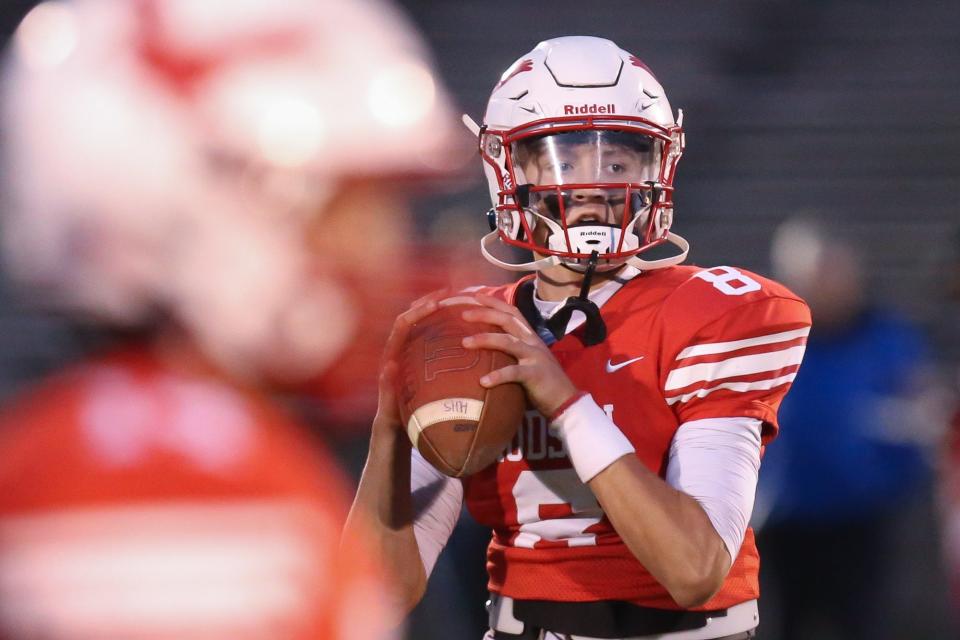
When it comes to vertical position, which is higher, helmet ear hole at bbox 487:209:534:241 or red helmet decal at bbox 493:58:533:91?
red helmet decal at bbox 493:58:533:91

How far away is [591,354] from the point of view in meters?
2.19

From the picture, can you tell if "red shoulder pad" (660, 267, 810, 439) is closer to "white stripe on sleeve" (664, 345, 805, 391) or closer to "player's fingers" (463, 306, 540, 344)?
"white stripe on sleeve" (664, 345, 805, 391)

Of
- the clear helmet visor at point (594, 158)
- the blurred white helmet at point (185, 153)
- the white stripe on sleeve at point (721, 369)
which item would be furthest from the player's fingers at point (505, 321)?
the blurred white helmet at point (185, 153)

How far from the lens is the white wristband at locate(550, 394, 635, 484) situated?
6.39ft

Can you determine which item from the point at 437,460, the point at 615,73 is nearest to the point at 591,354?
the point at 437,460

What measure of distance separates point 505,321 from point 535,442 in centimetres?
26

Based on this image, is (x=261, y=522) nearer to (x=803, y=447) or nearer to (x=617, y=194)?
(x=617, y=194)

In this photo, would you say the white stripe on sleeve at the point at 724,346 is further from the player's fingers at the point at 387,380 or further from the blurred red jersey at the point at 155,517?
the blurred red jersey at the point at 155,517

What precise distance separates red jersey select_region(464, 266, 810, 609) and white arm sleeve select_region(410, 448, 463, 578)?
0.48 feet

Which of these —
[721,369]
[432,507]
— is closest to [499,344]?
[721,369]

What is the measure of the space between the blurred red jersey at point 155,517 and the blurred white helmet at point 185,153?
0.29 ft

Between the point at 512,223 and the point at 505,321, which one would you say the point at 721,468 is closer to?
the point at 505,321

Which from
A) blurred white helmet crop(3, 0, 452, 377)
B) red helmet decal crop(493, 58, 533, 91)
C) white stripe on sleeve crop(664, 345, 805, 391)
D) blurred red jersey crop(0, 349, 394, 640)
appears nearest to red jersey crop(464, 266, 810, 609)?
white stripe on sleeve crop(664, 345, 805, 391)

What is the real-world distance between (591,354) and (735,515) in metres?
0.34
